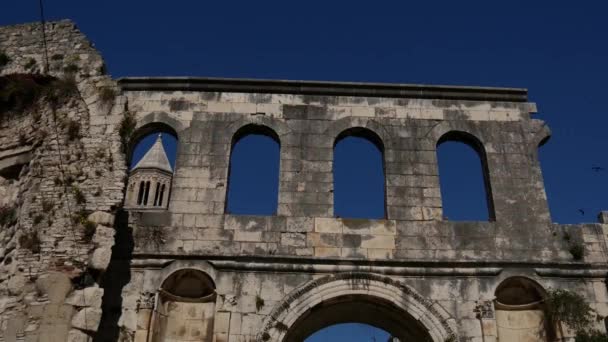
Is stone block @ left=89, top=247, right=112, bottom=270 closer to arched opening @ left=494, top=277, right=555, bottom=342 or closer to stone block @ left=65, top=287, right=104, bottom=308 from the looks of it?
stone block @ left=65, top=287, right=104, bottom=308

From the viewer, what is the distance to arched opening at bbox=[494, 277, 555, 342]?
1073cm

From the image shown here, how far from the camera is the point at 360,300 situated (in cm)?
1076

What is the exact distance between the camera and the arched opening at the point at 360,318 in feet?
34.7

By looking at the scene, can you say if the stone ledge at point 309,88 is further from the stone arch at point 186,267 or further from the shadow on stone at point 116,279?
the stone arch at point 186,267

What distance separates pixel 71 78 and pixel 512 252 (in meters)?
8.54

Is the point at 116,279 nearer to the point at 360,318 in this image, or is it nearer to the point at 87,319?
the point at 87,319

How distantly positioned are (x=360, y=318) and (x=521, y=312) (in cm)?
291

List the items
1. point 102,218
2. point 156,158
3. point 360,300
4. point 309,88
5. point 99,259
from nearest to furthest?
point 99,259 < point 102,218 < point 360,300 < point 309,88 < point 156,158

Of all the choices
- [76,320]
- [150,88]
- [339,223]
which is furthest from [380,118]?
[76,320]

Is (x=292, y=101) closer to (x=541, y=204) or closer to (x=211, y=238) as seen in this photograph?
(x=211, y=238)

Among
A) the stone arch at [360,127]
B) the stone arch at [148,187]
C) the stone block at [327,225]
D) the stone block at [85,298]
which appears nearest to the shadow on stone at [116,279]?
the stone block at [85,298]

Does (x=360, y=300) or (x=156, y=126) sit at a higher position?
(x=156, y=126)

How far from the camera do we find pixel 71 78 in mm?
11383

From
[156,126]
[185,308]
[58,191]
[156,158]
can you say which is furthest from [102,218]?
[156,158]
